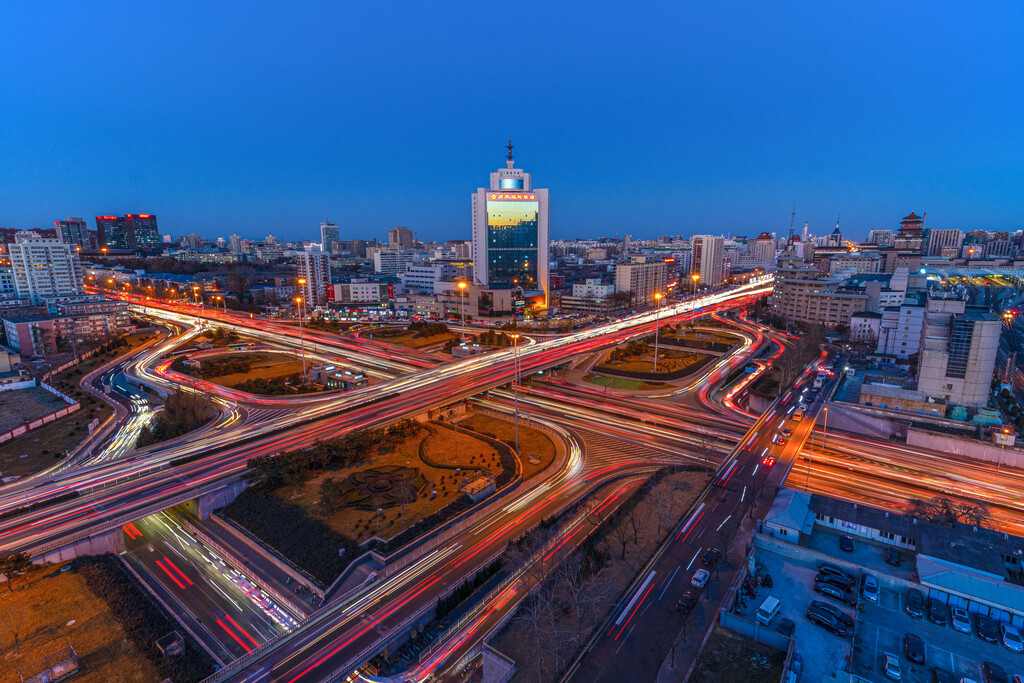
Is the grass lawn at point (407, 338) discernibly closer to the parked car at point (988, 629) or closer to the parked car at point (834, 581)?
the parked car at point (834, 581)

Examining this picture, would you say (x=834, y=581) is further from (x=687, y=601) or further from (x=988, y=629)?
(x=687, y=601)

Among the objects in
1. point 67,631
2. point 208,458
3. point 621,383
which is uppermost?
point 208,458

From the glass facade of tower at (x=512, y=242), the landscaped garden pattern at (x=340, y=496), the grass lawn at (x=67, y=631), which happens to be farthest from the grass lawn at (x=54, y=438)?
the glass facade of tower at (x=512, y=242)

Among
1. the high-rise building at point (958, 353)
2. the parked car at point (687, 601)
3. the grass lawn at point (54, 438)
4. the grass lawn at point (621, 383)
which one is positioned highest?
the high-rise building at point (958, 353)

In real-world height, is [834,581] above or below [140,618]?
above

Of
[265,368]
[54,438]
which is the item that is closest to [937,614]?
[54,438]

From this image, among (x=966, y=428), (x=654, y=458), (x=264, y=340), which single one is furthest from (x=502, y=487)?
(x=264, y=340)

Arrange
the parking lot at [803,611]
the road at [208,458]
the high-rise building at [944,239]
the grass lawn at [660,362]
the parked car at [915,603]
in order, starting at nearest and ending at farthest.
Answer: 1. the parking lot at [803,611]
2. the parked car at [915,603]
3. the road at [208,458]
4. the grass lawn at [660,362]
5. the high-rise building at [944,239]

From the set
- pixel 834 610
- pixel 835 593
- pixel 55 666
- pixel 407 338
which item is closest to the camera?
pixel 55 666
